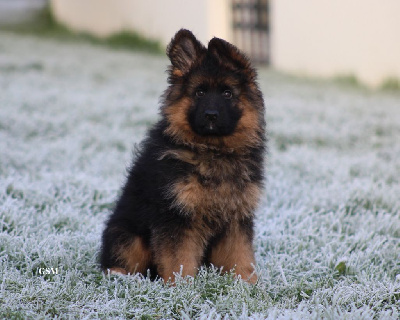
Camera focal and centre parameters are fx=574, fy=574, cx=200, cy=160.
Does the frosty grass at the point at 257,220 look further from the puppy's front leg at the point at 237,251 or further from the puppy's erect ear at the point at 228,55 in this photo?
the puppy's erect ear at the point at 228,55

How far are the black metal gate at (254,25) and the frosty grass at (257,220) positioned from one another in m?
7.17

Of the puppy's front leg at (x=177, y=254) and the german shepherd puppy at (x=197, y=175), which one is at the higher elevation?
the german shepherd puppy at (x=197, y=175)

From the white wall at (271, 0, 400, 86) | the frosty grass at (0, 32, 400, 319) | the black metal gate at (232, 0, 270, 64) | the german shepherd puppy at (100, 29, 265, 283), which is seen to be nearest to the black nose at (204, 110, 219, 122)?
the german shepherd puppy at (100, 29, 265, 283)

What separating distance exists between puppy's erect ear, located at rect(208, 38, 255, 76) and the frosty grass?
130 centimetres

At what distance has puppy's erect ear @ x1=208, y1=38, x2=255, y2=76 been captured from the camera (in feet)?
11.4

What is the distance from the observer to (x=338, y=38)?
14.5m

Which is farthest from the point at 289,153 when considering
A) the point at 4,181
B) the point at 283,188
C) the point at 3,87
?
the point at 3,87

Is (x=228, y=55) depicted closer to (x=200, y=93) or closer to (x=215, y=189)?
(x=200, y=93)

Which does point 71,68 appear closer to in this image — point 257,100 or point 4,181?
point 4,181

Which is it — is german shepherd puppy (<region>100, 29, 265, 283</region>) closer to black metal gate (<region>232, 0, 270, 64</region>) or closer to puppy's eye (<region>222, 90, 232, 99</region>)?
puppy's eye (<region>222, 90, 232, 99</region>)

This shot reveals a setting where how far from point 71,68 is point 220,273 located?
11.6 m

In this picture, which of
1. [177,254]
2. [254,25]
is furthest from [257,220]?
[254,25]

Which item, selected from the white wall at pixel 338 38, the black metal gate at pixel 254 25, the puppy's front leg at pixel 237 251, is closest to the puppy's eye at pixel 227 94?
the puppy's front leg at pixel 237 251

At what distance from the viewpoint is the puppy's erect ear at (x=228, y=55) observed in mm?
3475
